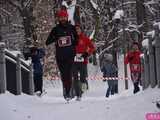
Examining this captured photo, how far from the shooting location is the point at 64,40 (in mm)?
11914

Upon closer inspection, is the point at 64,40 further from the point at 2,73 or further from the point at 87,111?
the point at 87,111

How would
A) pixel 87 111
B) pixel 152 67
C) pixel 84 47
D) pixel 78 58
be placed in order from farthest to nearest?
pixel 84 47 < pixel 78 58 < pixel 152 67 < pixel 87 111

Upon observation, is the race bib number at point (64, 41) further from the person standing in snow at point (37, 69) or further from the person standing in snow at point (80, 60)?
the person standing in snow at point (37, 69)

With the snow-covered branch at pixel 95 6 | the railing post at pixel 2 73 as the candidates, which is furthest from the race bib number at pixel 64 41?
the snow-covered branch at pixel 95 6

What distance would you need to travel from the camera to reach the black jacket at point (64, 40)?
468 inches

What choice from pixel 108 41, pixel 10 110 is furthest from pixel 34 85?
pixel 108 41

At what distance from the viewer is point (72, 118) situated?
889cm

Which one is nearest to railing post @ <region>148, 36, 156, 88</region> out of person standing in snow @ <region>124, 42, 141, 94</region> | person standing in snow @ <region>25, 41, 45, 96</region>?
person standing in snow @ <region>124, 42, 141, 94</region>

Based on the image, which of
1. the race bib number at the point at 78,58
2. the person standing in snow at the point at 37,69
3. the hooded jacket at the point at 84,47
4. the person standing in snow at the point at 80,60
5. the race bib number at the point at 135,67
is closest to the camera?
the person standing in snow at the point at 80,60

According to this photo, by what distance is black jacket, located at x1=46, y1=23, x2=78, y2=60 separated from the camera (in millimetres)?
11875

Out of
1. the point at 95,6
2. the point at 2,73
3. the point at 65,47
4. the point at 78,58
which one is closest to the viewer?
the point at 2,73

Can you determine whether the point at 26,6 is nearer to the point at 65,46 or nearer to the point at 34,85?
the point at 34,85

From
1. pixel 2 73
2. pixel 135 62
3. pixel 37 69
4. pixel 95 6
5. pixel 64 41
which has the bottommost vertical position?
pixel 37 69

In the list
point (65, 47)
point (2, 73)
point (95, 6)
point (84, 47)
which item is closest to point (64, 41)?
point (65, 47)
